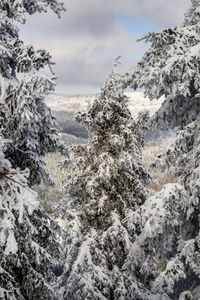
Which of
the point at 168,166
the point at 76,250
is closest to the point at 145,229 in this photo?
the point at 168,166

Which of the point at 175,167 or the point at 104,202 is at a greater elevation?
the point at 175,167

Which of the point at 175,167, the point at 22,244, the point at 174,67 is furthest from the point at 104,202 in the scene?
the point at 174,67

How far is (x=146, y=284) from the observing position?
1241 centimetres

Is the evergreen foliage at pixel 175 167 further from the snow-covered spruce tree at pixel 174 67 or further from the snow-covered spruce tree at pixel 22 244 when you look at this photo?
the snow-covered spruce tree at pixel 22 244

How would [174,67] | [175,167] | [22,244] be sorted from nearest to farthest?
1. [22,244]
2. [174,67]
3. [175,167]

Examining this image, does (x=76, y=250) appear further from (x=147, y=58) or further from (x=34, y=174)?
(x=147, y=58)

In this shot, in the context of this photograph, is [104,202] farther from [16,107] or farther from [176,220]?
[16,107]

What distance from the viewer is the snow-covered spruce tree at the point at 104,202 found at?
415 inches

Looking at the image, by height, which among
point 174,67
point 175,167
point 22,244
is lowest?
point 22,244

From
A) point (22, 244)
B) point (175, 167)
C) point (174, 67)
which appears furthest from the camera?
point (175, 167)

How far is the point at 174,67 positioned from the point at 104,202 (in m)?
5.90

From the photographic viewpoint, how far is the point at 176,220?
636 cm

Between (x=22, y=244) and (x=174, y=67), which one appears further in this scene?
(x=174, y=67)

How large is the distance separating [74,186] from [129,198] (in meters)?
2.04
